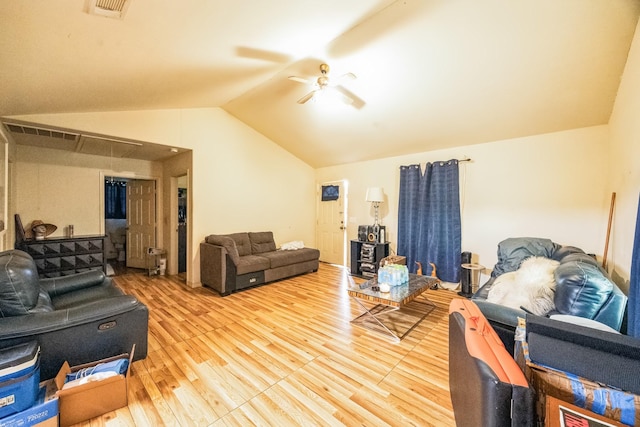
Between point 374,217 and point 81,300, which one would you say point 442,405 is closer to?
point 81,300

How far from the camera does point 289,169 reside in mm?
5695

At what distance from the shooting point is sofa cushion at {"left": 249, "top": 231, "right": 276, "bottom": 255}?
468cm

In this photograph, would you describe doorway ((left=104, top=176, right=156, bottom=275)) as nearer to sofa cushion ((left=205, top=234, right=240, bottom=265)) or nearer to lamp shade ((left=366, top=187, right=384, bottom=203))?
sofa cushion ((left=205, top=234, right=240, bottom=265))

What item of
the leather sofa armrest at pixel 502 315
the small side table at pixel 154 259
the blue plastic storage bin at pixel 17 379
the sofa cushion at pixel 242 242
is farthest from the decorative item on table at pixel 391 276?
the small side table at pixel 154 259

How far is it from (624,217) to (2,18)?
469 cm

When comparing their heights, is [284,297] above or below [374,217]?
below

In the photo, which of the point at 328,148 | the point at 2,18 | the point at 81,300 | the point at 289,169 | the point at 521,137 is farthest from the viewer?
the point at 289,169

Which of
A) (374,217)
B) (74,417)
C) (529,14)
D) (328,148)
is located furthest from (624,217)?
(74,417)

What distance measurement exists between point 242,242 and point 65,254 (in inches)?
103

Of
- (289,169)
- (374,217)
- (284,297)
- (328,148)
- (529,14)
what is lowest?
(284,297)

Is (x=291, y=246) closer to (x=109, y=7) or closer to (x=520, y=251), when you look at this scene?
(x=520, y=251)

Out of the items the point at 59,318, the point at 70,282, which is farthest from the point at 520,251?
the point at 70,282

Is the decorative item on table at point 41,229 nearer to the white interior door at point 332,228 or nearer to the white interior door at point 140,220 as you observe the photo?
the white interior door at point 140,220

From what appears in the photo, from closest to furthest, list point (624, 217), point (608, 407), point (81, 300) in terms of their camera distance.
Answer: point (608, 407)
point (624, 217)
point (81, 300)
